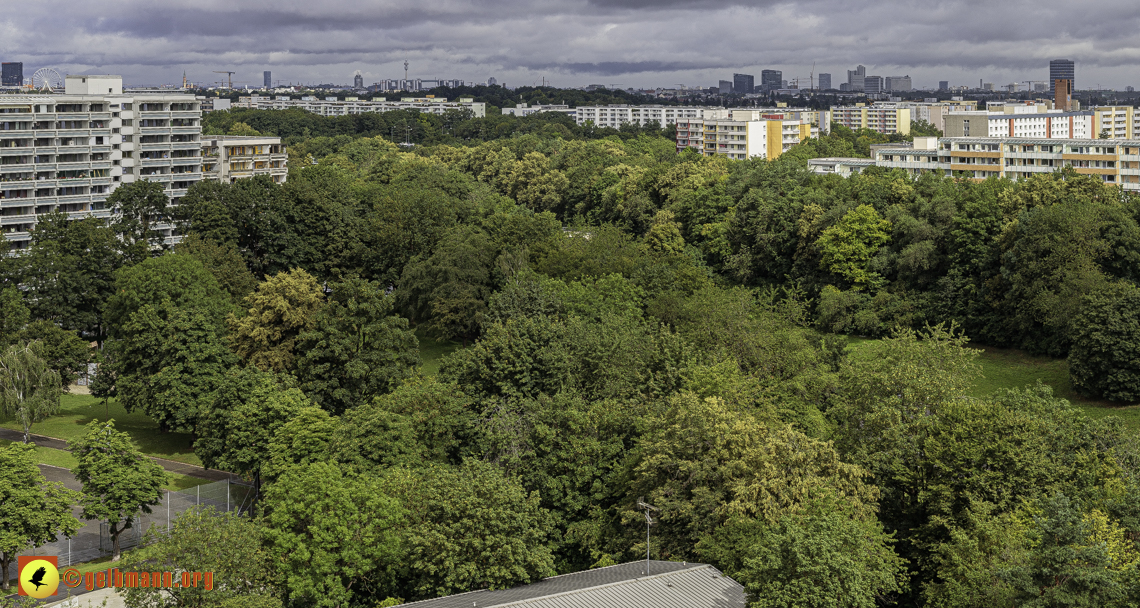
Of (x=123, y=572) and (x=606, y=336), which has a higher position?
(x=606, y=336)

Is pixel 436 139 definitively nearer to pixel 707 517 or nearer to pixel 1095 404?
pixel 1095 404

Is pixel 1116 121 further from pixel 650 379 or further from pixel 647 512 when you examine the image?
pixel 647 512

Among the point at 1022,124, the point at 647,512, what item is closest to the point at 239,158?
the point at 647,512

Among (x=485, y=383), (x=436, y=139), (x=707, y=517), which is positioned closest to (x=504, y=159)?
(x=436, y=139)

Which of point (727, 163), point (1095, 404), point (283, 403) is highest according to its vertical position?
point (727, 163)

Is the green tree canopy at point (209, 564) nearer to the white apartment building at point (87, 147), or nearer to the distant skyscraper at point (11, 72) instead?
the white apartment building at point (87, 147)

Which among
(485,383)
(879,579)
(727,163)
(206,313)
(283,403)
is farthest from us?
(727,163)

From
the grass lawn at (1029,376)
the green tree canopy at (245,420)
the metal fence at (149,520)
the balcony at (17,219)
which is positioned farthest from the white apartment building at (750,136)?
the metal fence at (149,520)
